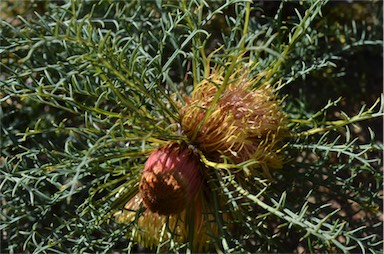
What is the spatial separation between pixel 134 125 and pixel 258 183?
11 centimetres

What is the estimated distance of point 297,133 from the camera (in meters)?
0.55

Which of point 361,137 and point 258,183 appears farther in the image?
point 361,137

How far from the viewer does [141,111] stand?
521mm

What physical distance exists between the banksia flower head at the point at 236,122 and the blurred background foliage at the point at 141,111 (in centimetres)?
2

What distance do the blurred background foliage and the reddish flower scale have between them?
0.05 ft

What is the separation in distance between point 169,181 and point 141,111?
0.06 metres

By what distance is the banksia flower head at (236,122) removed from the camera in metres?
0.51

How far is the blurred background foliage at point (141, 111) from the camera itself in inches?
19.5

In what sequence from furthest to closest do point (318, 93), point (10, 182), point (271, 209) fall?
1. point (318, 93)
2. point (10, 182)
3. point (271, 209)

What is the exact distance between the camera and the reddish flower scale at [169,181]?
49 cm

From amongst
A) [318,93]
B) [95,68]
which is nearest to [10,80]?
[95,68]

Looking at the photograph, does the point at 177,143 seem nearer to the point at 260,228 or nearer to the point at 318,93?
the point at 260,228

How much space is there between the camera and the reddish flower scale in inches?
19.2

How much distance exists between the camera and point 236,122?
509mm
